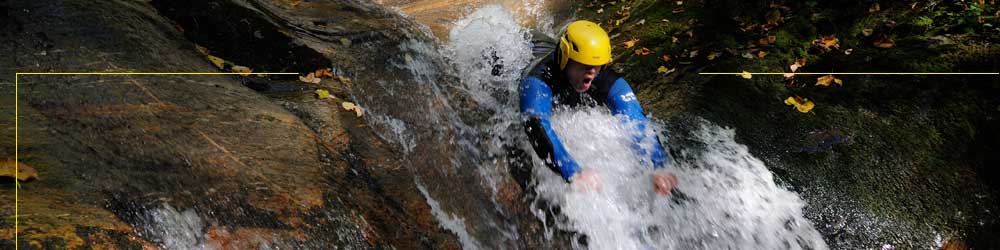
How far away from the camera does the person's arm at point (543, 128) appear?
11.4ft

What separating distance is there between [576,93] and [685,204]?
1.17 meters

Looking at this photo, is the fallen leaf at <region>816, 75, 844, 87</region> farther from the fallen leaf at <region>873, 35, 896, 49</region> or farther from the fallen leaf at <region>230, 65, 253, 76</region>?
the fallen leaf at <region>230, 65, 253, 76</region>

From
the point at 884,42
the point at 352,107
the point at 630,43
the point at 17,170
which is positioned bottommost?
the point at 630,43

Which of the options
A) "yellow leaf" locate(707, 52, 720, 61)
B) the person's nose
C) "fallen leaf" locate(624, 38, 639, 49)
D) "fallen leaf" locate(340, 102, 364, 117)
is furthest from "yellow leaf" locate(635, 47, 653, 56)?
"fallen leaf" locate(340, 102, 364, 117)

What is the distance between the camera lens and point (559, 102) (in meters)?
4.02

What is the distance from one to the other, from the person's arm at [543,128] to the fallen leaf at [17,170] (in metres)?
2.64

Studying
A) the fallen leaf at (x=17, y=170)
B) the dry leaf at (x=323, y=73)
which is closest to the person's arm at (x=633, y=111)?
the dry leaf at (x=323, y=73)

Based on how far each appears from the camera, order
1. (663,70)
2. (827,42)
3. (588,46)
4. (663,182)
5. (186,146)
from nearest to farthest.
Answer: (186,146), (663,182), (588,46), (827,42), (663,70)

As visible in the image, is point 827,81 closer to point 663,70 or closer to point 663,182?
point 663,70

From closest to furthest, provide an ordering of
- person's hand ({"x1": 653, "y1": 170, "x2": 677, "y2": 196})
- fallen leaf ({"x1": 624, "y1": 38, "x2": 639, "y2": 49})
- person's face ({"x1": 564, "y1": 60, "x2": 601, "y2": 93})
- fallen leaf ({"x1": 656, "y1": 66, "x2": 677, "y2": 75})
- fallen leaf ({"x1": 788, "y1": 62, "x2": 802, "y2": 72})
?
person's hand ({"x1": 653, "y1": 170, "x2": 677, "y2": 196})
person's face ({"x1": 564, "y1": 60, "x2": 601, "y2": 93})
fallen leaf ({"x1": 788, "y1": 62, "x2": 802, "y2": 72})
fallen leaf ({"x1": 656, "y1": 66, "x2": 677, "y2": 75})
fallen leaf ({"x1": 624, "y1": 38, "x2": 639, "y2": 49})

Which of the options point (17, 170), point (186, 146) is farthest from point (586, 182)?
point (17, 170)

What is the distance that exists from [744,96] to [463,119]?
2.41 meters

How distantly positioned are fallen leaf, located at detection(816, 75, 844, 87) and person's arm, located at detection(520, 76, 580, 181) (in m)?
2.29

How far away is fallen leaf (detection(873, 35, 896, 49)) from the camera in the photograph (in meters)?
4.29
